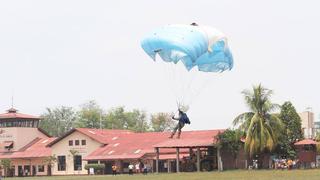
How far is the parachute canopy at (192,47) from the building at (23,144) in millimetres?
43320

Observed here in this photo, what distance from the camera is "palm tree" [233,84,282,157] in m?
60.2

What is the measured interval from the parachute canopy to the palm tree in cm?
2336

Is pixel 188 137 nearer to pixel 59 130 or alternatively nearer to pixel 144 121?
pixel 144 121

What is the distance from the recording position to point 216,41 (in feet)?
120

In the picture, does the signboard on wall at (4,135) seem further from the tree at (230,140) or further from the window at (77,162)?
the tree at (230,140)

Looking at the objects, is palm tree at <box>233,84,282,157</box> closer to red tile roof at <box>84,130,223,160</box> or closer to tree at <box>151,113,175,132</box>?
red tile roof at <box>84,130,223,160</box>

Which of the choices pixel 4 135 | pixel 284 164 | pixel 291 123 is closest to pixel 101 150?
pixel 4 135

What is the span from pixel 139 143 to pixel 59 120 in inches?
2980

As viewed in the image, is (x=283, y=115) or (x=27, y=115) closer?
(x=283, y=115)

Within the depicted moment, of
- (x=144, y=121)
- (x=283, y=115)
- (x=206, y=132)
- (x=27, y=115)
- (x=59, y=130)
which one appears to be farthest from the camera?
(x=59, y=130)

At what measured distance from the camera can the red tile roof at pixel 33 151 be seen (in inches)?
3103

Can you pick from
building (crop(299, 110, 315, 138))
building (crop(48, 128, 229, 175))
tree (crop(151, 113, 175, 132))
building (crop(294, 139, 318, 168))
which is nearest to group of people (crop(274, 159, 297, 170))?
building (crop(294, 139, 318, 168))

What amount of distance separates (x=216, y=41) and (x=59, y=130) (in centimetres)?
10832

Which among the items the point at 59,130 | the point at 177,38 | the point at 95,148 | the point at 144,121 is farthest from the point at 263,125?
the point at 59,130
